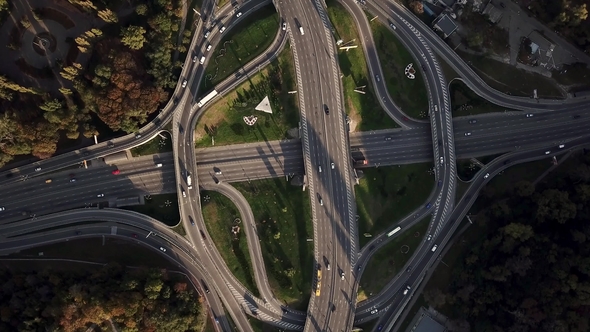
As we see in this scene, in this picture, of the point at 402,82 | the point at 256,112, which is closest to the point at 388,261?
the point at 402,82

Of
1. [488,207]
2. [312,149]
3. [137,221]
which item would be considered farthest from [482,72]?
[137,221]

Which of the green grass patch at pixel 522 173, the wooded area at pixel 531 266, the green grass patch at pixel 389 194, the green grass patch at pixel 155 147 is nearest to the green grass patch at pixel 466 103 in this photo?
the green grass patch at pixel 522 173

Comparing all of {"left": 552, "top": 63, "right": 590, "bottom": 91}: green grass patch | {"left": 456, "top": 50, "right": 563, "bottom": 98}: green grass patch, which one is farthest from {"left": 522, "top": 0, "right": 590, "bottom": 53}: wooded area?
{"left": 456, "top": 50, "right": 563, "bottom": 98}: green grass patch

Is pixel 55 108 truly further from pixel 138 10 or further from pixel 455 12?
pixel 455 12

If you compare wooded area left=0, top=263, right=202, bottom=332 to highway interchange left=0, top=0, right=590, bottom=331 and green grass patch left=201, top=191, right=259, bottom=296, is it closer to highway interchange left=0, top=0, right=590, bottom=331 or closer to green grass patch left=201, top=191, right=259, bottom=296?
highway interchange left=0, top=0, right=590, bottom=331

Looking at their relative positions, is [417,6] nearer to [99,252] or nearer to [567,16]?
[567,16]

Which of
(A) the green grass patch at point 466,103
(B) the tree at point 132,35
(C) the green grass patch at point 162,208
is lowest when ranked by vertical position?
(A) the green grass patch at point 466,103

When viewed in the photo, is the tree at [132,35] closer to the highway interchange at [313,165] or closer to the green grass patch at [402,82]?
the highway interchange at [313,165]
